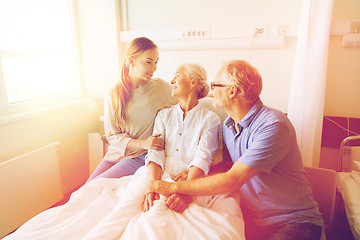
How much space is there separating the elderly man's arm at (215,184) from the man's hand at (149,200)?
0.02 meters

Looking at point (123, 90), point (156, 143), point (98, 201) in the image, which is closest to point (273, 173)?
point (156, 143)

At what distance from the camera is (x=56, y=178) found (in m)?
2.34

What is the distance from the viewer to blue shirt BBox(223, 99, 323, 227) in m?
1.22

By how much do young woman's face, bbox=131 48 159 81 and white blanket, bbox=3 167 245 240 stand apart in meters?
0.82

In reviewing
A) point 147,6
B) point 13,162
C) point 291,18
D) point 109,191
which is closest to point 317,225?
point 109,191

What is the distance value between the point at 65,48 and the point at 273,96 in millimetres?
2186

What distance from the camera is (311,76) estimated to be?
1.85 m

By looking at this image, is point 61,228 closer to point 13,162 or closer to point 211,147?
point 211,147

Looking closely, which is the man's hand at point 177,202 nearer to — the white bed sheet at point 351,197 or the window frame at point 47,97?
the white bed sheet at point 351,197

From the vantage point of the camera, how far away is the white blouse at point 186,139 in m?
1.58

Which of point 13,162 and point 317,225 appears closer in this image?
point 317,225

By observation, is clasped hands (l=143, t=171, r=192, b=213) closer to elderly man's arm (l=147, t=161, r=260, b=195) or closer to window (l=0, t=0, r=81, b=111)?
elderly man's arm (l=147, t=161, r=260, b=195)

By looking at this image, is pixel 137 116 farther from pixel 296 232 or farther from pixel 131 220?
pixel 296 232

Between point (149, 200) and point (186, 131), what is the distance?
508 millimetres
